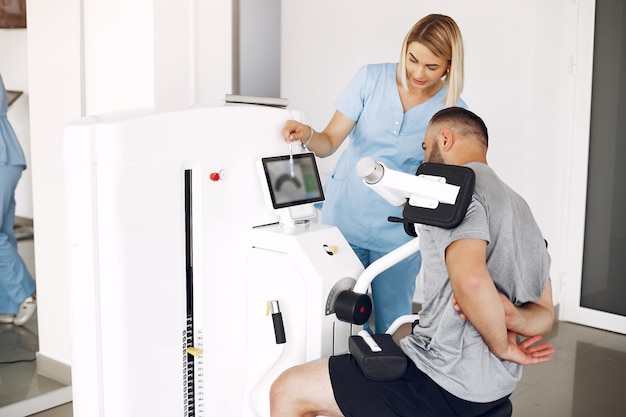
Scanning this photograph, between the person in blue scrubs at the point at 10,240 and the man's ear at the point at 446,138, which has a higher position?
the man's ear at the point at 446,138

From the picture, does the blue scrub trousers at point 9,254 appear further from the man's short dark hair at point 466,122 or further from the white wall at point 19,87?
the man's short dark hair at point 466,122

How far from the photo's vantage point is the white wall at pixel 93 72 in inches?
97.5

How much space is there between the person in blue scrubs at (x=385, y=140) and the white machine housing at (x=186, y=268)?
44cm

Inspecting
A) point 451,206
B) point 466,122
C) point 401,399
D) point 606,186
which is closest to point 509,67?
point 606,186

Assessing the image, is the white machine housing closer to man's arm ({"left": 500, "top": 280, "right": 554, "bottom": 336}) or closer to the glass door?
man's arm ({"left": 500, "top": 280, "right": 554, "bottom": 336})

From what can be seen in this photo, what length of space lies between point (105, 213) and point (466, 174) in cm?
81

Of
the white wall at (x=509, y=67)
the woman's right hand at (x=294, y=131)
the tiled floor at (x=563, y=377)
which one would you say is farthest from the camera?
the white wall at (x=509, y=67)

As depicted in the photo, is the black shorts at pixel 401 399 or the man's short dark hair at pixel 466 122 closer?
the black shorts at pixel 401 399

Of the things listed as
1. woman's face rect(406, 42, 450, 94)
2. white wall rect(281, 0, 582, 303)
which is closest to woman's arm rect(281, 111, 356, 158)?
woman's face rect(406, 42, 450, 94)

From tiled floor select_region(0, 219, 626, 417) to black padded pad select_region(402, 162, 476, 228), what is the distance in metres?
1.68

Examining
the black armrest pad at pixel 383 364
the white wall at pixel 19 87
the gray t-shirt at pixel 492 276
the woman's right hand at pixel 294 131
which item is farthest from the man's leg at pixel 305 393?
the white wall at pixel 19 87

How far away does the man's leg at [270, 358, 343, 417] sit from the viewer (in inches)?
67.4

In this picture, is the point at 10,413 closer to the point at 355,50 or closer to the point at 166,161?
the point at 166,161

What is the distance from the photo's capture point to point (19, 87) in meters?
2.62
